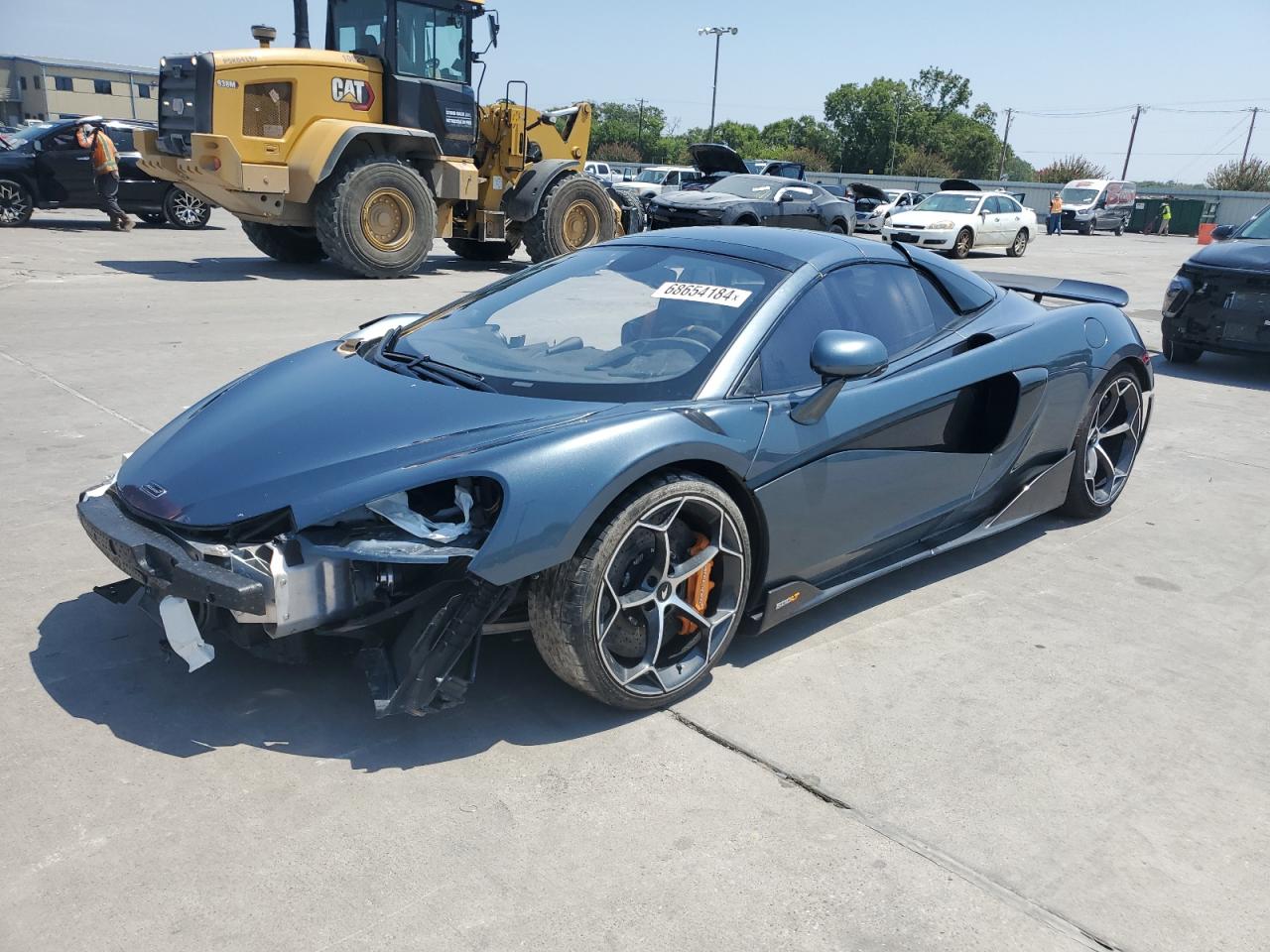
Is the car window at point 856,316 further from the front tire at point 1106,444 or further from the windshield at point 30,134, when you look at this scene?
the windshield at point 30,134

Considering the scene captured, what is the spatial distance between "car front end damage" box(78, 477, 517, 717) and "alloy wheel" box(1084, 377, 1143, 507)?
10.5ft

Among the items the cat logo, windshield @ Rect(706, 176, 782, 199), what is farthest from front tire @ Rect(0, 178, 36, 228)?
windshield @ Rect(706, 176, 782, 199)

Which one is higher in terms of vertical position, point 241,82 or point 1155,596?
point 241,82

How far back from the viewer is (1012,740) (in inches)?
116

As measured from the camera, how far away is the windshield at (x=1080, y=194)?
3700 centimetres

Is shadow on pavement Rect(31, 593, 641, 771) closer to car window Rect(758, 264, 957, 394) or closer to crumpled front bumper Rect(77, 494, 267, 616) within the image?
crumpled front bumper Rect(77, 494, 267, 616)

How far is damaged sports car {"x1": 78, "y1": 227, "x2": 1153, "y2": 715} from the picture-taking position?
2.59 m

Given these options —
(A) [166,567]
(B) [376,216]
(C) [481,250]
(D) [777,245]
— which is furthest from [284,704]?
(C) [481,250]

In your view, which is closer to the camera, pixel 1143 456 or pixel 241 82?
pixel 1143 456

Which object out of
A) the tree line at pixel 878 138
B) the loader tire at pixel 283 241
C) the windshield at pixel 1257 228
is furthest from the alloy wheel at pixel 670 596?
the tree line at pixel 878 138

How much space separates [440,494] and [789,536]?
1.12 metres

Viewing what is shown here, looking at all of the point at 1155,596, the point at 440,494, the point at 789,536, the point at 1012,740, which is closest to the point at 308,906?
the point at 440,494

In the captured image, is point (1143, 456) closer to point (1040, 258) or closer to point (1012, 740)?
point (1012, 740)

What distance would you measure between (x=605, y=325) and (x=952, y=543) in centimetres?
159
